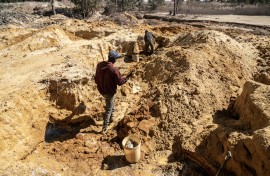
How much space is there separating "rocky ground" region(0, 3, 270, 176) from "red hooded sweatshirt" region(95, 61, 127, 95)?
32.9 inches

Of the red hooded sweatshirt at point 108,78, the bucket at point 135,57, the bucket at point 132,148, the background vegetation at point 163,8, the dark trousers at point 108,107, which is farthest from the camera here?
the background vegetation at point 163,8

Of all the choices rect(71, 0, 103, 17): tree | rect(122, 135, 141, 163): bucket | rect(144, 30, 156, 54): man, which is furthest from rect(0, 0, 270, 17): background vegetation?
rect(122, 135, 141, 163): bucket

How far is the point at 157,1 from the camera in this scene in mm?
31891

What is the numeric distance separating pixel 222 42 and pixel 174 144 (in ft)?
14.1

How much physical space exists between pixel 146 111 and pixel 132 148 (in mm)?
1617

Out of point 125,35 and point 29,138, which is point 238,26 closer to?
point 125,35

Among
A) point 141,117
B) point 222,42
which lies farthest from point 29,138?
point 222,42

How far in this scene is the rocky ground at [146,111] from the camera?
16.0 ft

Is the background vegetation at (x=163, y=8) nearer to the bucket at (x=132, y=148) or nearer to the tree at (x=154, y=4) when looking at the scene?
the tree at (x=154, y=4)

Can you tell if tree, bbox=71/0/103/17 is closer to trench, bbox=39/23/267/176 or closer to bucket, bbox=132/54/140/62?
bucket, bbox=132/54/140/62

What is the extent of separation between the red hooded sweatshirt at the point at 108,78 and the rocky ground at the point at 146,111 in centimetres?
84

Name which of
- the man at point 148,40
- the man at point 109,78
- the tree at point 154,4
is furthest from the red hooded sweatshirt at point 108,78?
the tree at point 154,4

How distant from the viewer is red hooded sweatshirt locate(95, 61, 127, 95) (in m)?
5.74

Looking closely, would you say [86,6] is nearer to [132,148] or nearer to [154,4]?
[154,4]
